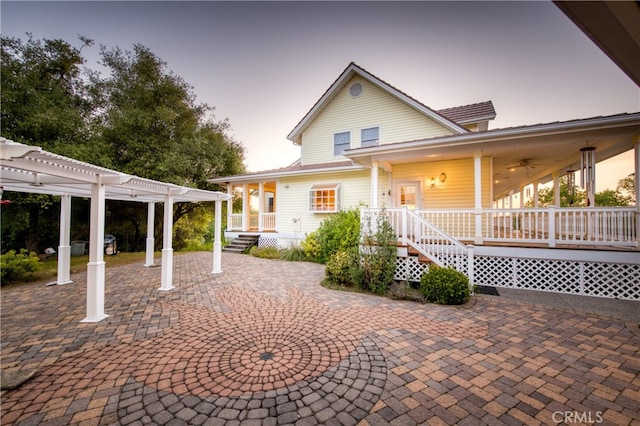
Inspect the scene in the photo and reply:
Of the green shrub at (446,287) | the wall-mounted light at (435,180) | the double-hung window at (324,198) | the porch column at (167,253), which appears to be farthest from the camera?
the double-hung window at (324,198)

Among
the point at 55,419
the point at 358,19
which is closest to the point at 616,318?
the point at 55,419

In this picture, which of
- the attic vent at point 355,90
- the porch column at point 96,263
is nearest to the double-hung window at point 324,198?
the attic vent at point 355,90

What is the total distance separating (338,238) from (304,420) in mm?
7469

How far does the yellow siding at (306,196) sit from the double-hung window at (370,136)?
5.73ft

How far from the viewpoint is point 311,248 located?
10.7 m

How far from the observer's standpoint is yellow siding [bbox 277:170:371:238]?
11.6 metres

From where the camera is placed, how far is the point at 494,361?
123 inches

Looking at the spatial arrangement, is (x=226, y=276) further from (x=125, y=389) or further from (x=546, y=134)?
(x=546, y=134)

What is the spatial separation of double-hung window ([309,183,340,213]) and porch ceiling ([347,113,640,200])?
11.0 ft

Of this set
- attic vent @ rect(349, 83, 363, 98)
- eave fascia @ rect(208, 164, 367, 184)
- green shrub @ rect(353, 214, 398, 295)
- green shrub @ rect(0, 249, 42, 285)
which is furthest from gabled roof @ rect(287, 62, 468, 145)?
green shrub @ rect(0, 249, 42, 285)

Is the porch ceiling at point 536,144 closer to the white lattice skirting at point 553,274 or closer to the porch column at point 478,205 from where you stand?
the porch column at point 478,205

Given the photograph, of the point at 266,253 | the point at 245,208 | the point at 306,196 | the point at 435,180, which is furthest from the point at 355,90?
the point at 266,253

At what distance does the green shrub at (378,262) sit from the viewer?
6219mm

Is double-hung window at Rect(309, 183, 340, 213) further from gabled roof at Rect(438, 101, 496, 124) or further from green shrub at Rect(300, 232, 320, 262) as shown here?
gabled roof at Rect(438, 101, 496, 124)
